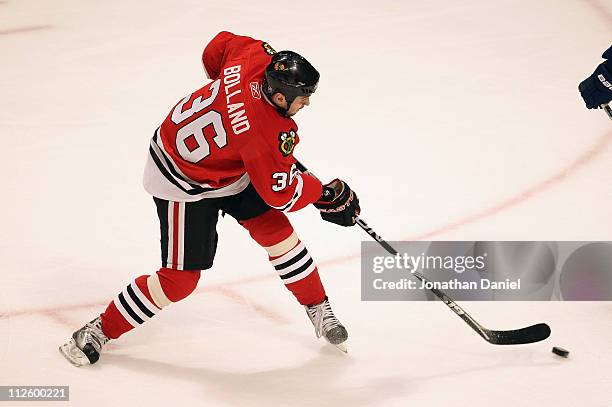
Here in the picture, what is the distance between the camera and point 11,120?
15.9 feet

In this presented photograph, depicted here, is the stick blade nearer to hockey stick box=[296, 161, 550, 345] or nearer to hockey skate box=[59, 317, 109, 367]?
hockey stick box=[296, 161, 550, 345]

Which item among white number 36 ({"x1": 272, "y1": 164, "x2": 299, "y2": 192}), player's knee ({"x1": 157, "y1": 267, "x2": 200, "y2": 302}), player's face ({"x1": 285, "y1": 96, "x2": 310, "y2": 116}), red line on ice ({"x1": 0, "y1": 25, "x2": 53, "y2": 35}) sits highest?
red line on ice ({"x1": 0, "y1": 25, "x2": 53, "y2": 35})

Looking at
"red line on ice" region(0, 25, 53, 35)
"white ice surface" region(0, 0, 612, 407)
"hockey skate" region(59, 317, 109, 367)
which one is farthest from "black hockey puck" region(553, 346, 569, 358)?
"red line on ice" region(0, 25, 53, 35)

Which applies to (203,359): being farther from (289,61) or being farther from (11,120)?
(11,120)

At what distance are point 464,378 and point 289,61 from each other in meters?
1.17

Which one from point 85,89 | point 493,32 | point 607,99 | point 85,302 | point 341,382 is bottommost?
point 341,382

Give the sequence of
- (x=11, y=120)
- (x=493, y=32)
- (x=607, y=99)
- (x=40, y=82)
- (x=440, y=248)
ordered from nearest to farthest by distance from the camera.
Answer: (x=607, y=99), (x=440, y=248), (x=11, y=120), (x=40, y=82), (x=493, y=32)

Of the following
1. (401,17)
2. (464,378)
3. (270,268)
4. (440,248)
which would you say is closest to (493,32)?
(401,17)

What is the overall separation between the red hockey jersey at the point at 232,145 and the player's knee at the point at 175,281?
0.79ft

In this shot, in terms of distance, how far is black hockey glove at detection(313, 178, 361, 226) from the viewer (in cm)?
305

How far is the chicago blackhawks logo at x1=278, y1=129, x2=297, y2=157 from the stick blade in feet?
3.27

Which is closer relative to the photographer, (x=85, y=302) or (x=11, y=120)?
(x=85, y=302)

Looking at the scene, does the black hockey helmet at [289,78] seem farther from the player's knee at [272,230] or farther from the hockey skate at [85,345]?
the hockey skate at [85,345]

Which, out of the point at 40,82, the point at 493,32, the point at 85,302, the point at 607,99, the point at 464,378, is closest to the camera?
the point at 464,378
